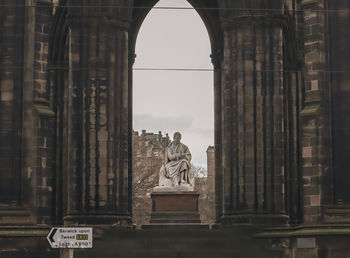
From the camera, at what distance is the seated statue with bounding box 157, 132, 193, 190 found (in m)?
43.5

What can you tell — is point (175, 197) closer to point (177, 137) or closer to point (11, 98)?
point (177, 137)

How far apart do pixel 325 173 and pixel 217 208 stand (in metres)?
7.25

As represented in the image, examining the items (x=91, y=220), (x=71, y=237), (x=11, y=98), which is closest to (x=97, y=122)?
(x=11, y=98)

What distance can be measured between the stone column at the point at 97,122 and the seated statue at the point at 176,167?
2771mm

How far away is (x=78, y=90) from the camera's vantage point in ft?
135

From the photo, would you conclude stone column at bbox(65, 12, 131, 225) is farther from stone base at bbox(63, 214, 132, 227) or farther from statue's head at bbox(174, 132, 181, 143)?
statue's head at bbox(174, 132, 181, 143)

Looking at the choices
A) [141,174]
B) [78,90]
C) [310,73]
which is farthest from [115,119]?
[141,174]

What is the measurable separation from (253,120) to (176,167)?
160 inches

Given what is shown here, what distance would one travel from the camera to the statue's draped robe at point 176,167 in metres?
43.5

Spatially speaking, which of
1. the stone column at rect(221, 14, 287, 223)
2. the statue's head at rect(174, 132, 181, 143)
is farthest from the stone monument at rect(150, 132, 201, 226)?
the stone column at rect(221, 14, 287, 223)

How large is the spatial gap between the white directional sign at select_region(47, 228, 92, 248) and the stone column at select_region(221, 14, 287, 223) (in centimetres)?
1091

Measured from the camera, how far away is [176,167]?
43750 millimetres

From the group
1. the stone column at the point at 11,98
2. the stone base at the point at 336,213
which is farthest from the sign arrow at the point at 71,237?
the stone base at the point at 336,213

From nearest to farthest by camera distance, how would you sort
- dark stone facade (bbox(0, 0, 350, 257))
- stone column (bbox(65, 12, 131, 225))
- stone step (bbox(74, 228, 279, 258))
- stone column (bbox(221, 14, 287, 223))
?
stone step (bbox(74, 228, 279, 258)) → dark stone facade (bbox(0, 0, 350, 257)) → stone column (bbox(65, 12, 131, 225)) → stone column (bbox(221, 14, 287, 223))
